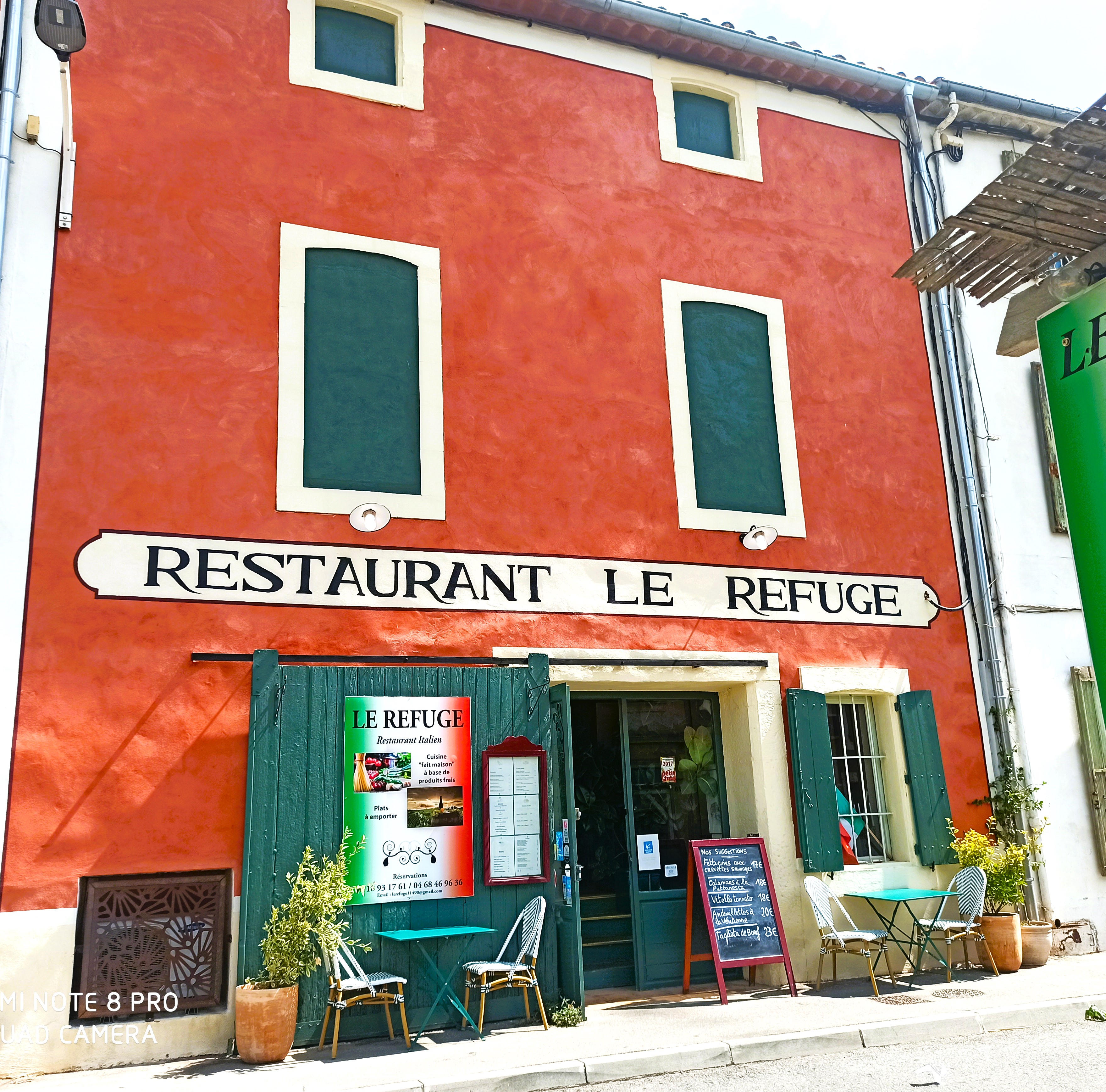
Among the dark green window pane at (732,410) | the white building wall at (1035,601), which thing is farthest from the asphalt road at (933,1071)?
the dark green window pane at (732,410)

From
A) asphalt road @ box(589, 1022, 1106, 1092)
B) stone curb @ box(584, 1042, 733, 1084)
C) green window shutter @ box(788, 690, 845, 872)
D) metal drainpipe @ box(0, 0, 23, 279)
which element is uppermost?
metal drainpipe @ box(0, 0, 23, 279)

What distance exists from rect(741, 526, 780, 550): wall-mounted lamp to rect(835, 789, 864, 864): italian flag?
2.21 metres

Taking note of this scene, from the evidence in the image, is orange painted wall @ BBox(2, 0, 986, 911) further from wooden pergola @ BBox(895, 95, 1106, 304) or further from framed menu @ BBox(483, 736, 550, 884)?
wooden pergola @ BBox(895, 95, 1106, 304)

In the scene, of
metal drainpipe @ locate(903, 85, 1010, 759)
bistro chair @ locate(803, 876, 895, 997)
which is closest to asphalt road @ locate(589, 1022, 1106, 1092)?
bistro chair @ locate(803, 876, 895, 997)

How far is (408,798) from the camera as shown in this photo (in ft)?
24.3

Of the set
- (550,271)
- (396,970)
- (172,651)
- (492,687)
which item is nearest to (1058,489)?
(550,271)

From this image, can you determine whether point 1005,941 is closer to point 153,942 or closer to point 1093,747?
point 1093,747

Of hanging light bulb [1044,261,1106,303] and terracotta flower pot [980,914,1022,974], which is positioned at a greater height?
hanging light bulb [1044,261,1106,303]

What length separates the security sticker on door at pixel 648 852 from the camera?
A: 340 inches

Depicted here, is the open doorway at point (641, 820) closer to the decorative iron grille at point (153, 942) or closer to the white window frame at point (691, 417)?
the white window frame at point (691, 417)

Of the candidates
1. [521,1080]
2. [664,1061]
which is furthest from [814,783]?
[521,1080]

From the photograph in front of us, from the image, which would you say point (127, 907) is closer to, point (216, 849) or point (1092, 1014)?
point (216, 849)

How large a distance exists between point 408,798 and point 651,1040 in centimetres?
225

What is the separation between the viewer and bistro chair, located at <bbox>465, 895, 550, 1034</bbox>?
6969mm
